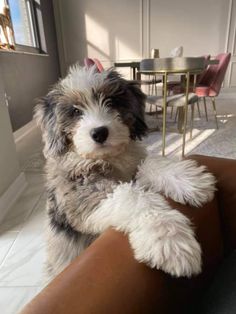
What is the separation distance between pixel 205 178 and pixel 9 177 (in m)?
1.63

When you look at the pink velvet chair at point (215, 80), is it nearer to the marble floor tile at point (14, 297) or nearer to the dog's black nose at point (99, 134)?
the dog's black nose at point (99, 134)

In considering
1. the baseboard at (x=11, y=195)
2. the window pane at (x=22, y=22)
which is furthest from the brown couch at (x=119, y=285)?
the window pane at (x=22, y=22)

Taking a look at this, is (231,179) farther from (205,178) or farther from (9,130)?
(9,130)

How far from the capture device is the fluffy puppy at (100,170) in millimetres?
792

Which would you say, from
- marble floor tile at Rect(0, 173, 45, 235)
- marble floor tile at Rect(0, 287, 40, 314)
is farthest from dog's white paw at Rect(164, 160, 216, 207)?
marble floor tile at Rect(0, 173, 45, 235)

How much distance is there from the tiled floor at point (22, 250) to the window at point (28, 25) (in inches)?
119

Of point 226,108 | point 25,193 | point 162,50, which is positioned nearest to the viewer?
point 25,193

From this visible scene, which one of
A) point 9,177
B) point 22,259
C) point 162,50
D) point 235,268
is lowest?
point 22,259

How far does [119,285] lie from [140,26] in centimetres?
644

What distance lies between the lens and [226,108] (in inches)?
202

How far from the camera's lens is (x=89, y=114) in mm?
926

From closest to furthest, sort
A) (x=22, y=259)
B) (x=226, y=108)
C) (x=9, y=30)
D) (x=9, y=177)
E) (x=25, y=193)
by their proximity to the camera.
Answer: (x=22, y=259) → (x=9, y=177) → (x=25, y=193) → (x=9, y=30) → (x=226, y=108)

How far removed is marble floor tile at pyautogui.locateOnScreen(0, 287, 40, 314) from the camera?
1192 mm

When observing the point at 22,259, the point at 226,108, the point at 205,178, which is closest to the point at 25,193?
the point at 22,259
